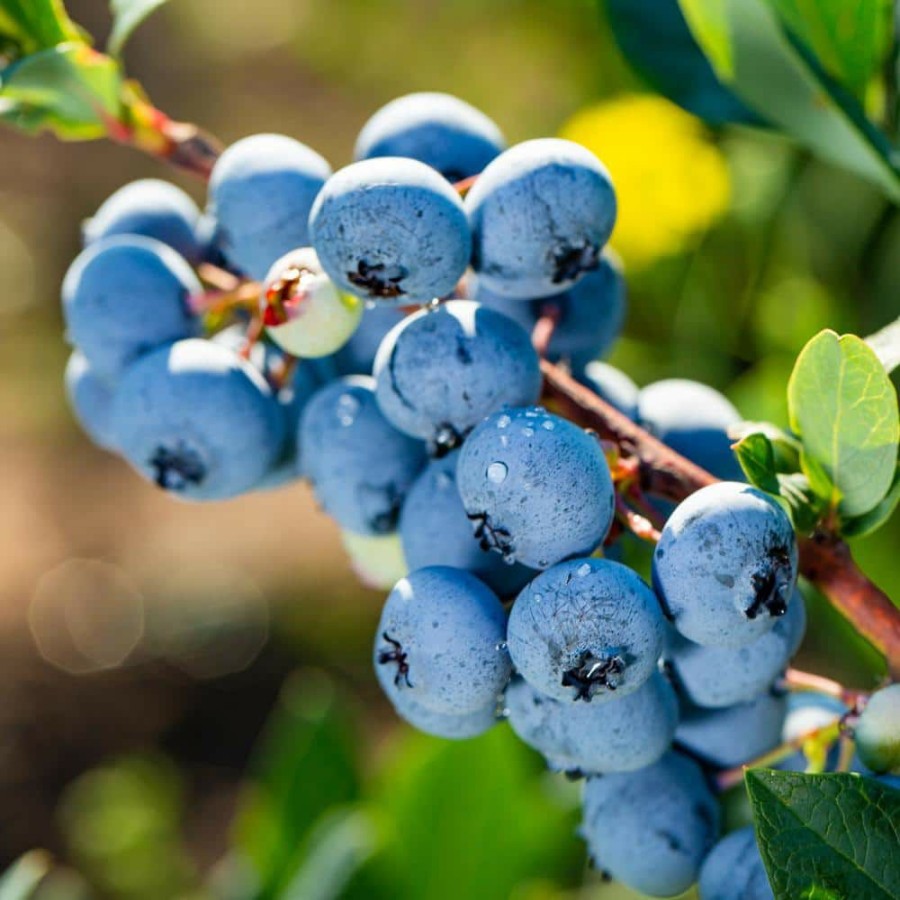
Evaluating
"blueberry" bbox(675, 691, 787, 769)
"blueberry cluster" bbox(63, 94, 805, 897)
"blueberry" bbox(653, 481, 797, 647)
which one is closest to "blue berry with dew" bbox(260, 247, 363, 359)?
"blueberry cluster" bbox(63, 94, 805, 897)

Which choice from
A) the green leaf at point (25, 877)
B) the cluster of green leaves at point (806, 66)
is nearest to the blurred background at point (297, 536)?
the cluster of green leaves at point (806, 66)

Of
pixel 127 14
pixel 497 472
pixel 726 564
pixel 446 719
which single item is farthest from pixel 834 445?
pixel 127 14

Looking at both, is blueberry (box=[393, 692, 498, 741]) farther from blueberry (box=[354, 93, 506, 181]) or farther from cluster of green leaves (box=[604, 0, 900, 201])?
cluster of green leaves (box=[604, 0, 900, 201])

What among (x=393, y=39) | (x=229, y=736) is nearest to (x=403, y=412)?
(x=393, y=39)

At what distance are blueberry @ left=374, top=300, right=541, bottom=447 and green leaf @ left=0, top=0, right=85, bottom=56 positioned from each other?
0.49 metres

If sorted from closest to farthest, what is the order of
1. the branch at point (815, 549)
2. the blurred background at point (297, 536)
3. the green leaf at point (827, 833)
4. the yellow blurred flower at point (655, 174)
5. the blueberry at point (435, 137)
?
the green leaf at point (827, 833) < the branch at point (815, 549) < the blueberry at point (435, 137) < the blurred background at point (297, 536) < the yellow blurred flower at point (655, 174)

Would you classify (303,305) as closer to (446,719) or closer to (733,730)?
(446,719)

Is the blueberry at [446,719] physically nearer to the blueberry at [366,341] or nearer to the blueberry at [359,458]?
the blueberry at [359,458]

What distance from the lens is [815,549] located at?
92 cm

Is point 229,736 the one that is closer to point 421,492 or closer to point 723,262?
point 723,262

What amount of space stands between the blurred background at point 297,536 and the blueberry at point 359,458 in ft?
2.07

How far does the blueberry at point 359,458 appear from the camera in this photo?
103 centimetres

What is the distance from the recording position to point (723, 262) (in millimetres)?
1939

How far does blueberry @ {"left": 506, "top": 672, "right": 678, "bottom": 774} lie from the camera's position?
864 millimetres
